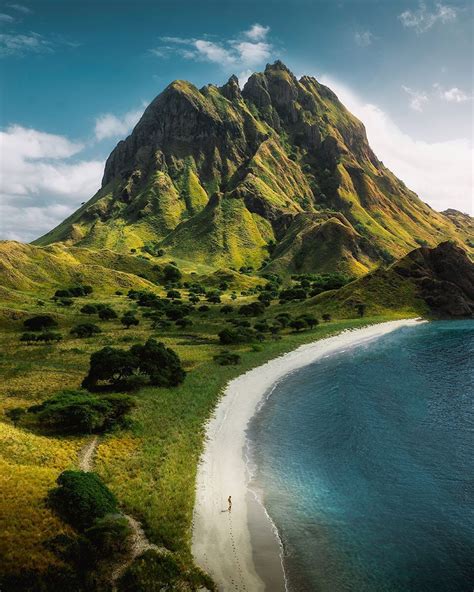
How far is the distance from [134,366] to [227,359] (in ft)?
73.2

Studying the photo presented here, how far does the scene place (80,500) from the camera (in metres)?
30.9

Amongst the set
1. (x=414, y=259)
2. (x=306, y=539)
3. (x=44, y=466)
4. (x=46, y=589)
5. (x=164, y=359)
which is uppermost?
(x=414, y=259)

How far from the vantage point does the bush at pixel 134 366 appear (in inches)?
2446

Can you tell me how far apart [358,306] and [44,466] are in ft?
378

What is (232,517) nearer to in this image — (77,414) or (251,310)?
(77,414)

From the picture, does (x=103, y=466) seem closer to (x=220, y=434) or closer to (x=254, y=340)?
(x=220, y=434)

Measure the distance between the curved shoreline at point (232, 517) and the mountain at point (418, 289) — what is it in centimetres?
8588

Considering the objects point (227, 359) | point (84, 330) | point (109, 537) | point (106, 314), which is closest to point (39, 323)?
point (84, 330)

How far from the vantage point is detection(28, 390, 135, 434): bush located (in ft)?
154

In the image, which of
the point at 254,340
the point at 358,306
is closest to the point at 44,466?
the point at 254,340

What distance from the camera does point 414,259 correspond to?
544ft

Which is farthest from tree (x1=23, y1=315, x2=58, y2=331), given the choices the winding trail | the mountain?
the mountain

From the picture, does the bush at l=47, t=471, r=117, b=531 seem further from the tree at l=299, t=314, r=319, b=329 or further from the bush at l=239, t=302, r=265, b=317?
the bush at l=239, t=302, r=265, b=317

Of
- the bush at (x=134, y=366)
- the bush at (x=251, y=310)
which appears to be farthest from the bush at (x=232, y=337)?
the bush at (x=134, y=366)
